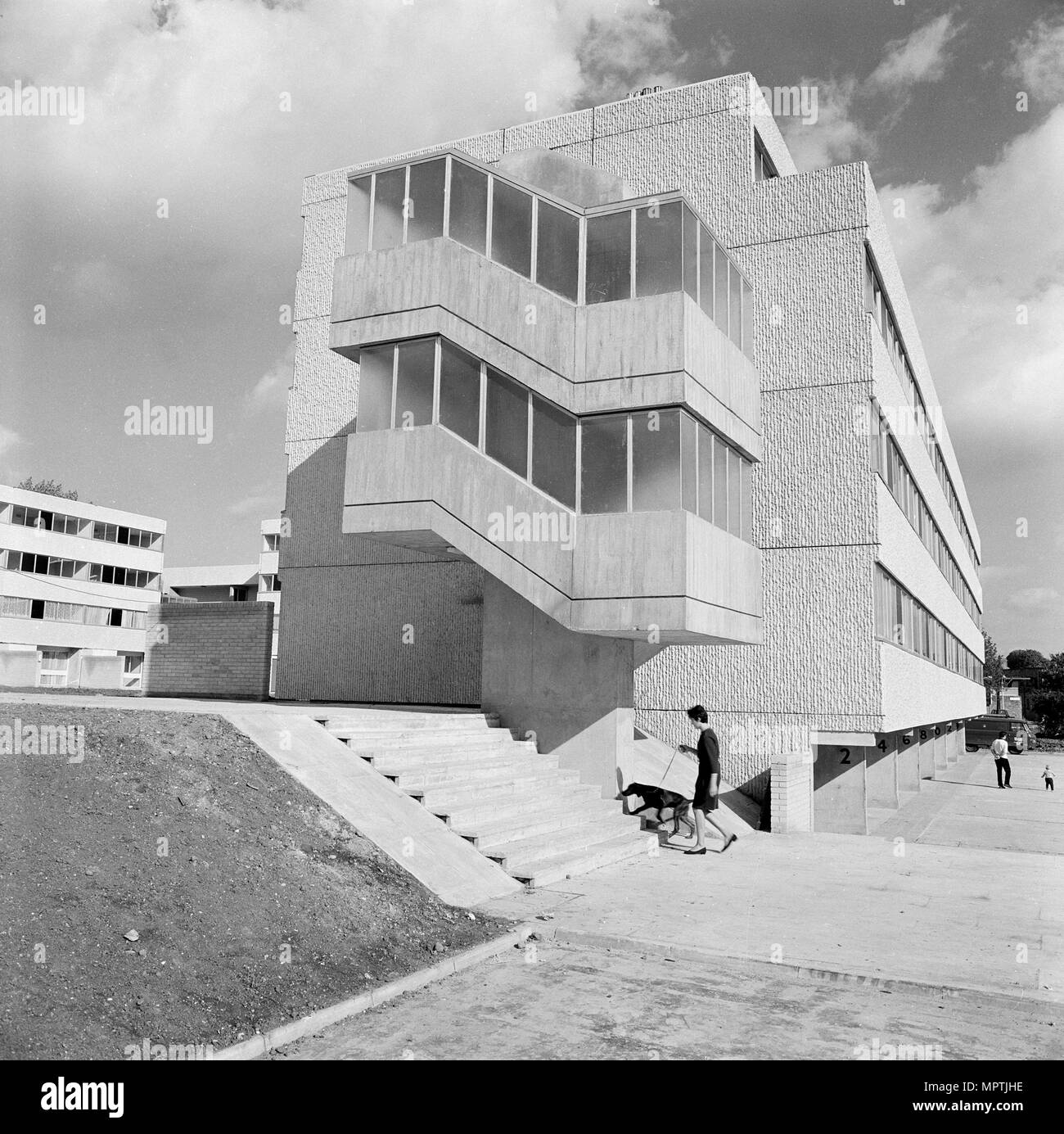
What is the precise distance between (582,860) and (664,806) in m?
2.92

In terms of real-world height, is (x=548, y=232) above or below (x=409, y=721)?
above

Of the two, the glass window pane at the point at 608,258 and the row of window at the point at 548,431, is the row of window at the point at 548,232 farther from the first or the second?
the row of window at the point at 548,431

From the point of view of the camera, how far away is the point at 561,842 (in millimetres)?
11812

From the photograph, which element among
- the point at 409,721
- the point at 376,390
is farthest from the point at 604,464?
the point at 409,721

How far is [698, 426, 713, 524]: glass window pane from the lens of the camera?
1505 cm

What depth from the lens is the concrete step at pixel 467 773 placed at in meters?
11.5

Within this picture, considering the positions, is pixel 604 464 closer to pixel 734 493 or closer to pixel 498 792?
pixel 734 493

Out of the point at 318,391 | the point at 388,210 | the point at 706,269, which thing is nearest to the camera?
the point at 706,269

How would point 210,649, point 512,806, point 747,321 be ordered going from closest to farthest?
point 512,806 → point 747,321 → point 210,649

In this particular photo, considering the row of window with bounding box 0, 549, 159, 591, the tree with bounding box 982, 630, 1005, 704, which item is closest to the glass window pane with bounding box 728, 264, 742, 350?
the row of window with bounding box 0, 549, 159, 591

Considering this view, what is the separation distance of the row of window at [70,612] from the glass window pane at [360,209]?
175 ft

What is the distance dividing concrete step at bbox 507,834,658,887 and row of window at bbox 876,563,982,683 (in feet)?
24.1

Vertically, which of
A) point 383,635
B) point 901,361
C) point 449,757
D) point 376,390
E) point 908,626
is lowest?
point 449,757
